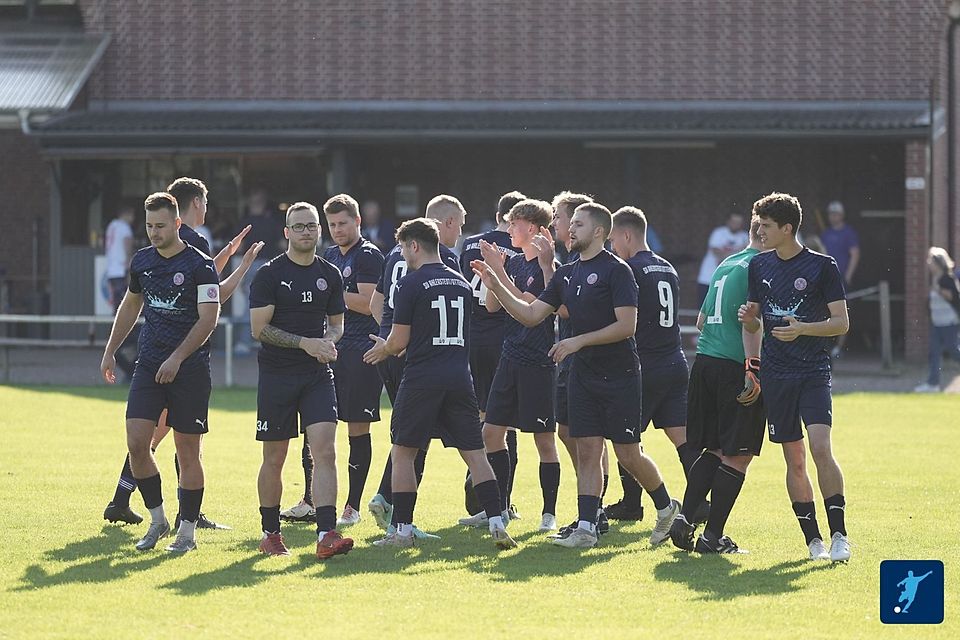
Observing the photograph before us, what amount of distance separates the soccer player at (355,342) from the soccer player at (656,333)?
65.0 inches

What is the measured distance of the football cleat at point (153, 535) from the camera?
902 cm

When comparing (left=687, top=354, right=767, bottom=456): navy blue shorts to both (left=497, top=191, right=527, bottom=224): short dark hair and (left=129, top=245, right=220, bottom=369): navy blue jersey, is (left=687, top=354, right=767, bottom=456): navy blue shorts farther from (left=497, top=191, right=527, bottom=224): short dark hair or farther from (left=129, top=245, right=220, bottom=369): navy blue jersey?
(left=129, top=245, right=220, bottom=369): navy blue jersey

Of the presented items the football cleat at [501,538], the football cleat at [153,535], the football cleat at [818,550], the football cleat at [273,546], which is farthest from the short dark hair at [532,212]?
the football cleat at [153,535]

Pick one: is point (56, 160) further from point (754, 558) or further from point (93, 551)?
point (754, 558)

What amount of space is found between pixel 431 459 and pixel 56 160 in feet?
38.4

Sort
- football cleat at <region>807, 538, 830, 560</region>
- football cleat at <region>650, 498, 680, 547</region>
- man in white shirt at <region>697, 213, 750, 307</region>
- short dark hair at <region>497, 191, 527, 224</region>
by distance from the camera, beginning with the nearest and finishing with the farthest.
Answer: football cleat at <region>807, 538, 830, 560</region> → football cleat at <region>650, 498, 680, 547</region> → short dark hair at <region>497, 191, 527, 224</region> → man in white shirt at <region>697, 213, 750, 307</region>

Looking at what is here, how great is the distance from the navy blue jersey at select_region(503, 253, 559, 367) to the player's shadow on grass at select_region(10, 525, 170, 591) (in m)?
2.63

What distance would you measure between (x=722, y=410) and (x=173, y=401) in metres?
3.18

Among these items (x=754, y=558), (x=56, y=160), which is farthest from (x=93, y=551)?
(x=56, y=160)

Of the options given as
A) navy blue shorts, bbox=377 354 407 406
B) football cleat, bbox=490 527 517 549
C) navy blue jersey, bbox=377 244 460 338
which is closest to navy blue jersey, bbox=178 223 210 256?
navy blue jersey, bbox=377 244 460 338

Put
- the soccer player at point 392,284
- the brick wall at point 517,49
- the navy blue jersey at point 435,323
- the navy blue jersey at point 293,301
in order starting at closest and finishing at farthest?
1. the navy blue jersey at point 293,301
2. the navy blue jersey at point 435,323
3. the soccer player at point 392,284
4. the brick wall at point 517,49

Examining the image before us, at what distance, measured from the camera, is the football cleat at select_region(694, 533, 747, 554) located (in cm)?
900

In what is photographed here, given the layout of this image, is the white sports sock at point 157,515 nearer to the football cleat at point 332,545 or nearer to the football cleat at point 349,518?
the football cleat at point 332,545

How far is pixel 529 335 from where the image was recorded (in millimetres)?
10023
